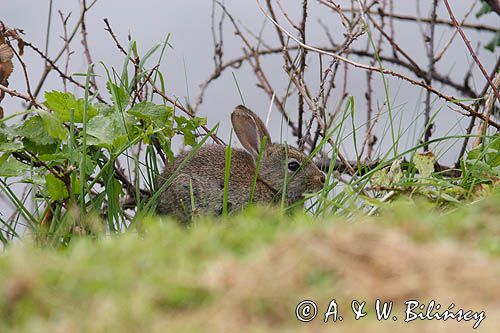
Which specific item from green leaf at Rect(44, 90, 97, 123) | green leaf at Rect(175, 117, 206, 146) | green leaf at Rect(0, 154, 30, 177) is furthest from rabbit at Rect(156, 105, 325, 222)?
green leaf at Rect(0, 154, 30, 177)

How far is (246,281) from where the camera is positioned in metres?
2.81

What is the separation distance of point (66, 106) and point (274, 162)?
2.47m

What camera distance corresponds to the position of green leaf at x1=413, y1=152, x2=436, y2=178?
5488 millimetres

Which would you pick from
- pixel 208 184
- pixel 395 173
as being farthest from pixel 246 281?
pixel 208 184

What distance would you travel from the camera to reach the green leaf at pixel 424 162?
5.49 meters

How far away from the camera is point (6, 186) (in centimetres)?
562

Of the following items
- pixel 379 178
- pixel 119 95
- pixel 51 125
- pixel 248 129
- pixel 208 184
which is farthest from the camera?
pixel 248 129

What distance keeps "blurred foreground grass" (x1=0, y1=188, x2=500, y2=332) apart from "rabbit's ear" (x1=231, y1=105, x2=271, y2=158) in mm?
4219

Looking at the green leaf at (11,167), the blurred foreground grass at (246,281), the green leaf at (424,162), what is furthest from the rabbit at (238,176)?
the blurred foreground grass at (246,281)

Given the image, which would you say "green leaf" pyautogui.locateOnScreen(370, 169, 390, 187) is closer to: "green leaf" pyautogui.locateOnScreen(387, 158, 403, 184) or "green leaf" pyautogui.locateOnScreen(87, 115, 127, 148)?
"green leaf" pyautogui.locateOnScreen(387, 158, 403, 184)

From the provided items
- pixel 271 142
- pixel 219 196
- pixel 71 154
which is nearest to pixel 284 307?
pixel 71 154

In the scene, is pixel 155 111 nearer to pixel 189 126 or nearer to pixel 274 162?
pixel 189 126

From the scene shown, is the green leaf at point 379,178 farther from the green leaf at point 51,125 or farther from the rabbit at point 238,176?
the green leaf at point 51,125

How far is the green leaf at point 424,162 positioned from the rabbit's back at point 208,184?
1.80 m
